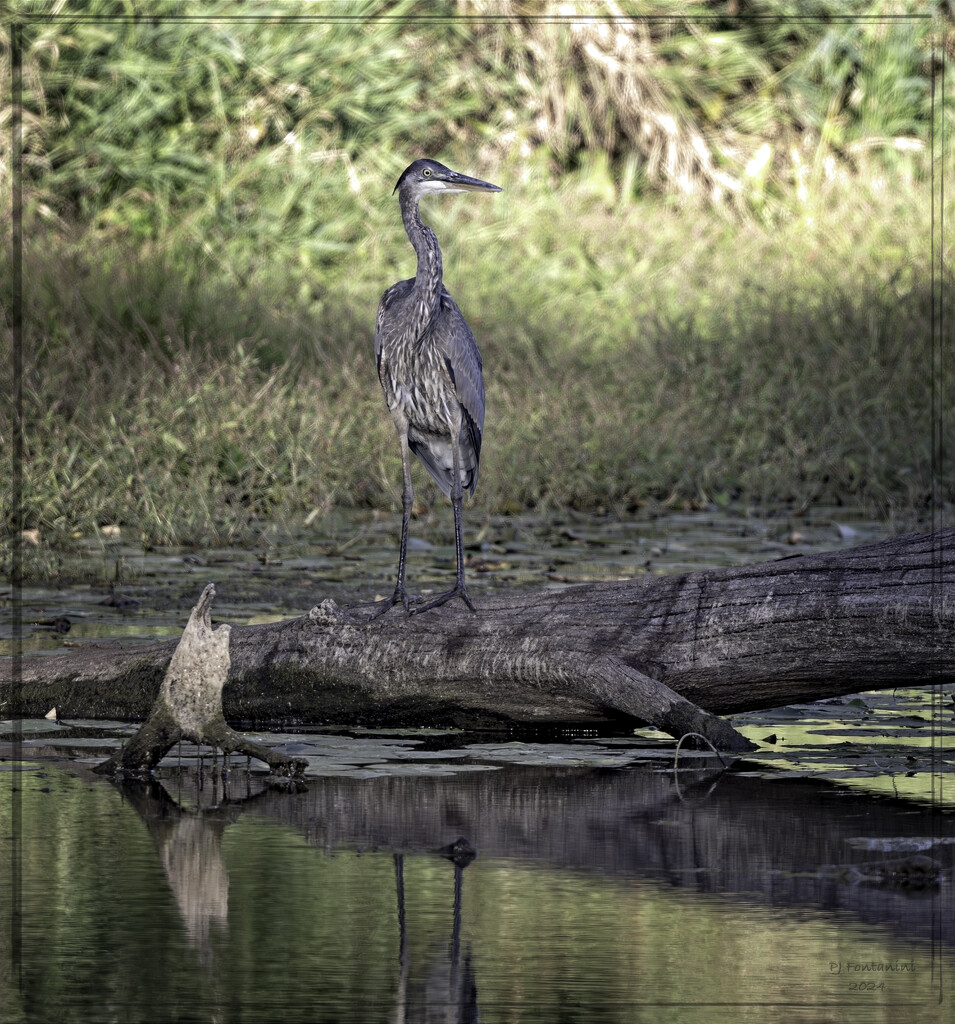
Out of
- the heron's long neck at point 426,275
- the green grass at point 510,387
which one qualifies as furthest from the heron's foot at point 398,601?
the green grass at point 510,387

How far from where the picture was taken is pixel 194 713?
4.88m

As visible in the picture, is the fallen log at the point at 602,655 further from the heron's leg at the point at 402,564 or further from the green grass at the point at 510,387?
the green grass at the point at 510,387

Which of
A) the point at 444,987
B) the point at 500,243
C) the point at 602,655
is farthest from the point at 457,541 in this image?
the point at 500,243

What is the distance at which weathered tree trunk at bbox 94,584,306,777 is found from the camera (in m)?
4.85

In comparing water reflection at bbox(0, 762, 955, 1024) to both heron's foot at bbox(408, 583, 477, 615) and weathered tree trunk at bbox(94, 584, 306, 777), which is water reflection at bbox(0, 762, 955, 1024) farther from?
heron's foot at bbox(408, 583, 477, 615)

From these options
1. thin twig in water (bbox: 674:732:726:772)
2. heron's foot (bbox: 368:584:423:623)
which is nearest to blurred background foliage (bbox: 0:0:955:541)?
heron's foot (bbox: 368:584:423:623)

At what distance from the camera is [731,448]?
10742 millimetres

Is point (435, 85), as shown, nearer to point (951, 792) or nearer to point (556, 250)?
point (556, 250)

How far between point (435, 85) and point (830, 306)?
5549 mm

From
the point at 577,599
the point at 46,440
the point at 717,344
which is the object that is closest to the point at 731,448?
the point at 717,344

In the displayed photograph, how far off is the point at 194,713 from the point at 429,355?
2019 mm

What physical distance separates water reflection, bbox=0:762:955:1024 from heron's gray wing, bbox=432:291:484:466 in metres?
1.98

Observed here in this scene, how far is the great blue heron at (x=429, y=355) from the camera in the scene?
6.43 meters

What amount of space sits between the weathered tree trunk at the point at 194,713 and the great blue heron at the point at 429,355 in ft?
4.79
